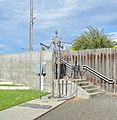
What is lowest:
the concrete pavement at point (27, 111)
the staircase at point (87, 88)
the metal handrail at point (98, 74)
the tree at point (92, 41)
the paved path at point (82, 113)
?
the paved path at point (82, 113)

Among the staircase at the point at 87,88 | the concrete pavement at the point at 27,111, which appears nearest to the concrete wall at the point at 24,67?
the staircase at the point at 87,88

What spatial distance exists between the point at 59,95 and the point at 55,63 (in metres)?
1.70

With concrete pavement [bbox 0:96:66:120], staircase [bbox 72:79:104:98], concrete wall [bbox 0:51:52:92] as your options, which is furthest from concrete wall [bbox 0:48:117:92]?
concrete pavement [bbox 0:96:66:120]

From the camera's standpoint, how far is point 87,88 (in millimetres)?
12938

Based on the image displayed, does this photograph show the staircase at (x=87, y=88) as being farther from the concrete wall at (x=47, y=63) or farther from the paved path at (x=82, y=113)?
the paved path at (x=82, y=113)

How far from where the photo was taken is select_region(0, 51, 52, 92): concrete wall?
14125 millimetres

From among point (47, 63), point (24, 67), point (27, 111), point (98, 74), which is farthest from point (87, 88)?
point (27, 111)

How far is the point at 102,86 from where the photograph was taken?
44.4 ft

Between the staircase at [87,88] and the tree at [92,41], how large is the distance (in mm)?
11044

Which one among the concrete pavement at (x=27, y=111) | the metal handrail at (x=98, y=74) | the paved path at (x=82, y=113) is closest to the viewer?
the concrete pavement at (x=27, y=111)

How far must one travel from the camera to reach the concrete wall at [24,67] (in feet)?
46.3

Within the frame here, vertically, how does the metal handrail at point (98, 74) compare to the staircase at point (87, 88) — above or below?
above

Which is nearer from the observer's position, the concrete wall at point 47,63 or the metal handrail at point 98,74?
the metal handrail at point 98,74

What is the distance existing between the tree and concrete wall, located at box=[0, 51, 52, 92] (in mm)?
9605
